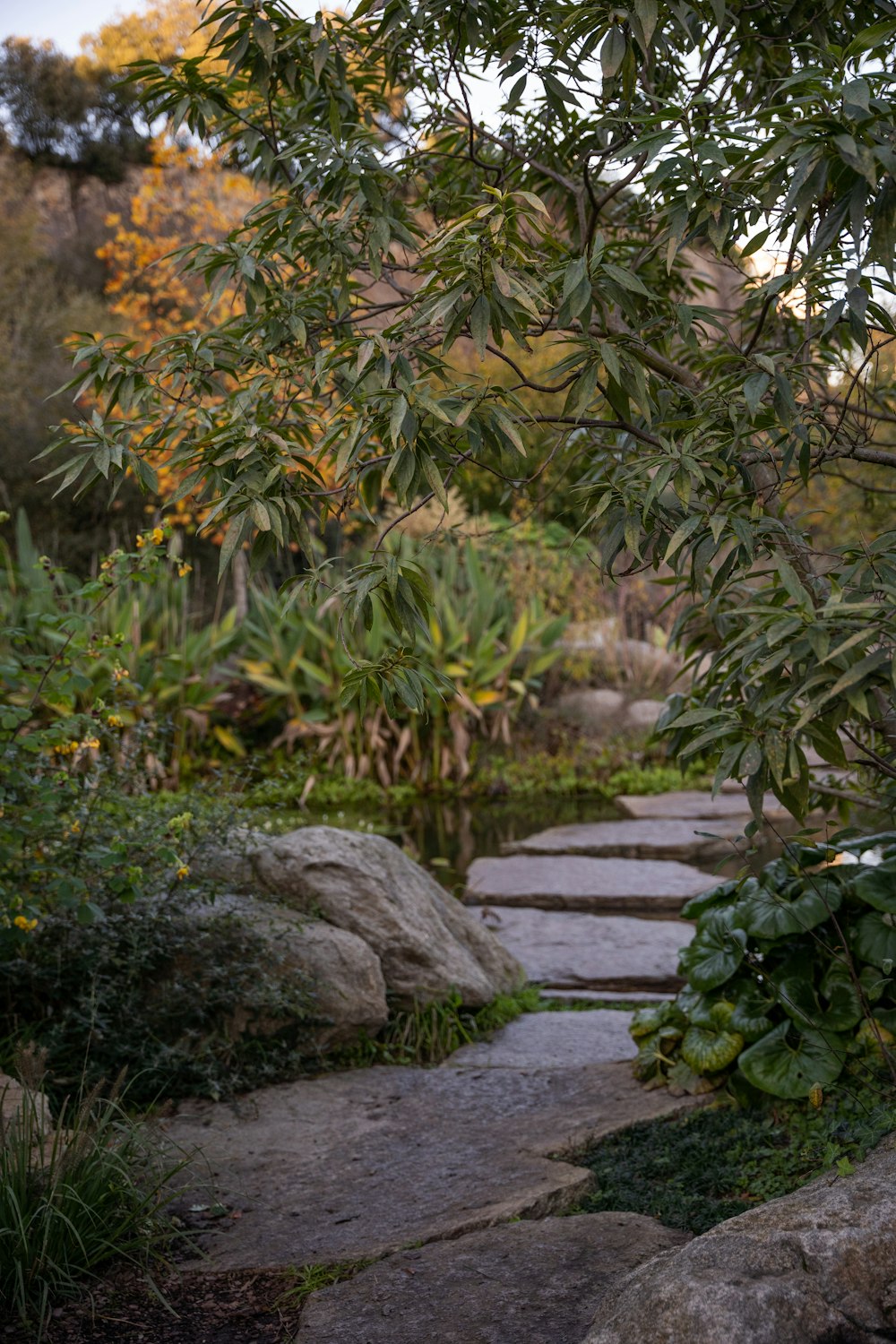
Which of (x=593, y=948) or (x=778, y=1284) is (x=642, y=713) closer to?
(x=593, y=948)

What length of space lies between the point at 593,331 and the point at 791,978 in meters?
1.62

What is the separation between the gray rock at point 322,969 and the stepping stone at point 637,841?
123 inches

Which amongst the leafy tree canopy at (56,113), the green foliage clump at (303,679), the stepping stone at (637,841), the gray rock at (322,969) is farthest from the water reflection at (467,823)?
the leafy tree canopy at (56,113)

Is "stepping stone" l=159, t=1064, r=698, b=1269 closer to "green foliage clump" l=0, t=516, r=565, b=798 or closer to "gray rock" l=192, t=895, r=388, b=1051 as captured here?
"gray rock" l=192, t=895, r=388, b=1051

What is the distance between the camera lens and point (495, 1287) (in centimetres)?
219

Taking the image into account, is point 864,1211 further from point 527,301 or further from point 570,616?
point 570,616

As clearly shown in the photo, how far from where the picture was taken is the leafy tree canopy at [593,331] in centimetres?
169

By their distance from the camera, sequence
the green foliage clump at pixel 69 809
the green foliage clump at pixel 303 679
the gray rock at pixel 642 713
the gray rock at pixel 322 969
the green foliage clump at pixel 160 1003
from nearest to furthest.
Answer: the green foliage clump at pixel 69 809
the green foliage clump at pixel 160 1003
the gray rock at pixel 322 969
the green foliage clump at pixel 303 679
the gray rock at pixel 642 713

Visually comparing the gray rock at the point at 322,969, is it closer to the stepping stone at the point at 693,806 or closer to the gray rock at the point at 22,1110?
the gray rock at the point at 22,1110

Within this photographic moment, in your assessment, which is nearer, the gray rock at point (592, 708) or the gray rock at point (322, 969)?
the gray rock at point (322, 969)

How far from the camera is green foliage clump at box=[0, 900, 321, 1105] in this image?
129 inches

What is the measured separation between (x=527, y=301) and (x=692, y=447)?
49 cm

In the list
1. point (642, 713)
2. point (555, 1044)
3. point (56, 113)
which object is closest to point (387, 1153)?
point (555, 1044)

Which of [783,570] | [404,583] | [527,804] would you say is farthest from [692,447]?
[527,804]
